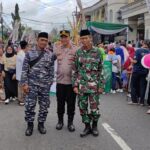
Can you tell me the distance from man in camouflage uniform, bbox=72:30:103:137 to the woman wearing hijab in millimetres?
4550

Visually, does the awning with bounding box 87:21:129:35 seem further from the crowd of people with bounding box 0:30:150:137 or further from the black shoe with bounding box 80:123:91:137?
the black shoe with bounding box 80:123:91:137

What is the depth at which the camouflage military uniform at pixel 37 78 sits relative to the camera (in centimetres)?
750

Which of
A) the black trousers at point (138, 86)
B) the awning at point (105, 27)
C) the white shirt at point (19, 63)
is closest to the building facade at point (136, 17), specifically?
the awning at point (105, 27)

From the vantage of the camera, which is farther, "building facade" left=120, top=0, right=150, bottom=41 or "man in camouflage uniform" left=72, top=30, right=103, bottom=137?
"building facade" left=120, top=0, right=150, bottom=41

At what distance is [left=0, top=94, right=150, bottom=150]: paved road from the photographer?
682cm

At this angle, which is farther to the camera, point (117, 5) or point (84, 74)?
point (117, 5)

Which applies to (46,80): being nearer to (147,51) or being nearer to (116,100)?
(147,51)

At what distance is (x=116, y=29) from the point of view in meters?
24.7

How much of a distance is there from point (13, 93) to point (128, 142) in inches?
225

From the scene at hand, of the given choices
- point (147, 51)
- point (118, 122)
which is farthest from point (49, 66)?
point (147, 51)

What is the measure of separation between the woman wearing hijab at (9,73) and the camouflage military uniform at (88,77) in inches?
179

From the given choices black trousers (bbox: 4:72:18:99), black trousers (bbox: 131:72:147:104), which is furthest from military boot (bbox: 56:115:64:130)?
black trousers (bbox: 4:72:18:99)

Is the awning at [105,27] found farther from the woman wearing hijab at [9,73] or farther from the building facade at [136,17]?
the woman wearing hijab at [9,73]

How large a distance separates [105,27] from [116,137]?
1718cm
